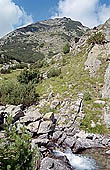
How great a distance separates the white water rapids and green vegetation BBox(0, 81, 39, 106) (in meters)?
11.4

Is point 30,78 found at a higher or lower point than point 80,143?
higher

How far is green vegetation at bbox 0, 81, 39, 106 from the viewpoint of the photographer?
29.1 meters

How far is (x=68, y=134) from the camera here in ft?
76.9

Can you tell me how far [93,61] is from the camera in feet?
120

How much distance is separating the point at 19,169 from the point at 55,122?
17.1 meters

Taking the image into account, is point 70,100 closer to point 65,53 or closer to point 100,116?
point 100,116

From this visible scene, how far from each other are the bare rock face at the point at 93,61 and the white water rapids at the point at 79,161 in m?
17.9

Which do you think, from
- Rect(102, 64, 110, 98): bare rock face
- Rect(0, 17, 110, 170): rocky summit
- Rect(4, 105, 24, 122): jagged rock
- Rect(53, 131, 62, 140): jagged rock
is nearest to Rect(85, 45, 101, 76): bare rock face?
Rect(0, 17, 110, 170): rocky summit

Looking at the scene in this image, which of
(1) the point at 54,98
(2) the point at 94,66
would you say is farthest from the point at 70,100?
(2) the point at 94,66

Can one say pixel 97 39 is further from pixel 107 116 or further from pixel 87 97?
pixel 107 116

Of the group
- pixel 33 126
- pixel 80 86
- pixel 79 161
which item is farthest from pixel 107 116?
pixel 33 126

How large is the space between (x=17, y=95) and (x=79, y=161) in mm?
14286

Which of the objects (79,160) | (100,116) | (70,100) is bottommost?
(79,160)

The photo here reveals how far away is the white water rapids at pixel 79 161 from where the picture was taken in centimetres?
1770
